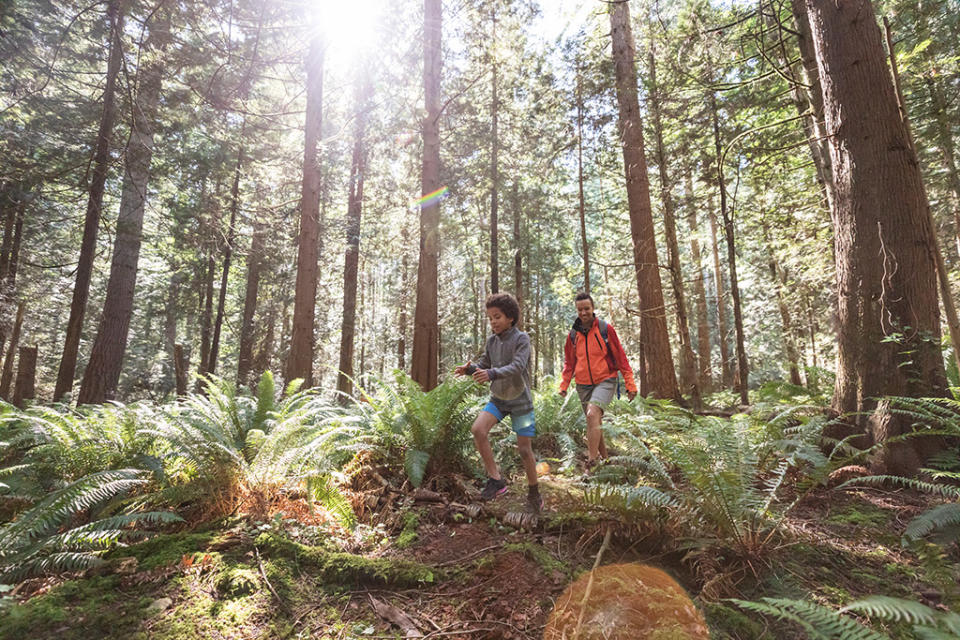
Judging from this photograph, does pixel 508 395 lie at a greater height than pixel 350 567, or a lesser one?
greater

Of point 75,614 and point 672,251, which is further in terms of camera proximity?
point 672,251

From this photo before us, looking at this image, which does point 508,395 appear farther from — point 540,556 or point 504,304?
point 540,556

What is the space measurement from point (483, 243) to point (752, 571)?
16210mm

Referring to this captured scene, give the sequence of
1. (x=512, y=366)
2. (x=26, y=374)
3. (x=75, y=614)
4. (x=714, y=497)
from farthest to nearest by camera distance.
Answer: (x=26, y=374), (x=512, y=366), (x=714, y=497), (x=75, y=614)

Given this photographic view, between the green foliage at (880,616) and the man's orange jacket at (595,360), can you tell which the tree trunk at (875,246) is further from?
the green foliage at (880,616)

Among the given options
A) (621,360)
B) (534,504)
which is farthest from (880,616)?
(621,360)

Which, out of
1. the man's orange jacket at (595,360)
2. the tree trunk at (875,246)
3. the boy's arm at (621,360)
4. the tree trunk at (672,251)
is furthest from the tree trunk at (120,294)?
the tree trunk at (875,246)

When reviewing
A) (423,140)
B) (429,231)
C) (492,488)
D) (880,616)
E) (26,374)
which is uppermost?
(423,140)

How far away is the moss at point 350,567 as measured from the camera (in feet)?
8.42

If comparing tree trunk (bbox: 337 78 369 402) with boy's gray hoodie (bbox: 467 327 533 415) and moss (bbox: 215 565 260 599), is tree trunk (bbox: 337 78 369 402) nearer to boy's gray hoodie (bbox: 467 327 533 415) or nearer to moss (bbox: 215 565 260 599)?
boy's gray hoodie (bbox: 467 327 533 415)

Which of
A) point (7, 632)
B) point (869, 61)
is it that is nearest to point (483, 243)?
point (869, 61)

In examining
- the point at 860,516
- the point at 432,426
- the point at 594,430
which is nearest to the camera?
the point at 860,516

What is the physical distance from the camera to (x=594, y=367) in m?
4.91

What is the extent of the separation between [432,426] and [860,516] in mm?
3768
